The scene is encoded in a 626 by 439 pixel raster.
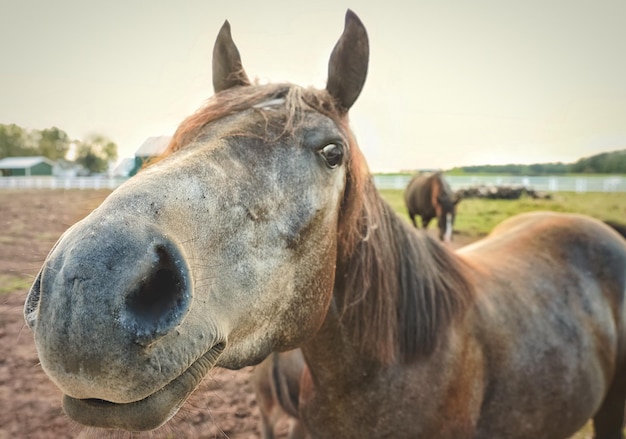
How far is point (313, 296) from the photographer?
5.77ft

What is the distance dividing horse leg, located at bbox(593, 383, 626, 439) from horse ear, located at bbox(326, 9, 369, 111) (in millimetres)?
3544

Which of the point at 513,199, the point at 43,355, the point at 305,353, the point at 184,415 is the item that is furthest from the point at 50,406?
the point at 513,199

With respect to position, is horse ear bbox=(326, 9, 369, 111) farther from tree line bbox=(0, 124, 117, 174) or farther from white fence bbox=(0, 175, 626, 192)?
white fence bbox=(0, 175, 626, 192)

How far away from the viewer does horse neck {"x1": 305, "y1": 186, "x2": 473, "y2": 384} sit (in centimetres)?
217

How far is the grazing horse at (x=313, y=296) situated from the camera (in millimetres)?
1053

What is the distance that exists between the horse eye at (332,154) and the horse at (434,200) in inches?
591

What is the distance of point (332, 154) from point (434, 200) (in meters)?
15.7

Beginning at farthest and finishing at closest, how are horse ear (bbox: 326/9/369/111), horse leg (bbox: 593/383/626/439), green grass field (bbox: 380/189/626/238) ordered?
1. green grass field (bbox: 380/189/626/238)
2. horse leg (bbox: 593/383/626/439)
3. horse ear (bbox: 326/9/369/111)

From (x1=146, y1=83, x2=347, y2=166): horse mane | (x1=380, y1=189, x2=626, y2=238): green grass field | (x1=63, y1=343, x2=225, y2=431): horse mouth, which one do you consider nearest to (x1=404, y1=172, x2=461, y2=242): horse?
(x1=380, y1=189, x2=626, y2=238): green grass field

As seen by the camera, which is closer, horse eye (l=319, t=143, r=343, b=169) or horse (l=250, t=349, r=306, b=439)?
horse eye (l=319, t=143, r=343, b=169)

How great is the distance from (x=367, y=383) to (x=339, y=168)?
3.76 feet

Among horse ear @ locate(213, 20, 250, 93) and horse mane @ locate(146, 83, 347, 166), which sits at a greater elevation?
horse ear @ locate(213, 20, 250, 93)

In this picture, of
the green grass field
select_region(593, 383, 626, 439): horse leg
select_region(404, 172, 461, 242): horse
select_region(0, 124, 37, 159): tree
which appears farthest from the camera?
the green grass field

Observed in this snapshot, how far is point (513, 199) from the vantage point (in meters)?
22.0
